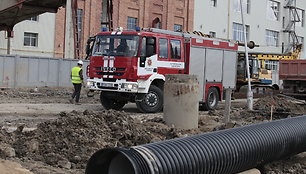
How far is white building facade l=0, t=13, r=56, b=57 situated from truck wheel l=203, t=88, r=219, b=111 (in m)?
16.3

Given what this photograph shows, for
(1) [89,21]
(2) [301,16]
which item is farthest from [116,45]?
(2) [301,16]

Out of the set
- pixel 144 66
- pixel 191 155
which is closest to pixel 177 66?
pixel 144 66

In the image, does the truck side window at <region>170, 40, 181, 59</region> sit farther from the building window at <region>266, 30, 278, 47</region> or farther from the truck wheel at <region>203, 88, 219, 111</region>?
the building window at <region>266, 30, 278, 47</region>

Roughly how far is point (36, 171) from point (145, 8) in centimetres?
3242

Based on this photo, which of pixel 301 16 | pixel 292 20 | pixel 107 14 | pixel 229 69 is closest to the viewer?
pixel 229 69

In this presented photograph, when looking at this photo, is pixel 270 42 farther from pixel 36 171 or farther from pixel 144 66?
pixel 36 171

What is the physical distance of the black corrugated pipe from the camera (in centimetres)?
478

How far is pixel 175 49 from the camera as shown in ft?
A: 52.4

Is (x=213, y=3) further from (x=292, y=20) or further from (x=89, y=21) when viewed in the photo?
(x=89, y=21)

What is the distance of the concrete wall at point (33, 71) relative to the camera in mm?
23844

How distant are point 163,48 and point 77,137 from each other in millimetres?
8115

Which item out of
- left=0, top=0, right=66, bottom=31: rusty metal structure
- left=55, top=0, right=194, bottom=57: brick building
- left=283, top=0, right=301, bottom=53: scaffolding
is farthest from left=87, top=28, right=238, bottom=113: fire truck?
left=283, top=0, right=301, bottom=53: scaffolding

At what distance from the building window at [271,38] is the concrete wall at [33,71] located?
2947 cm

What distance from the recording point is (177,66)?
1605cm
